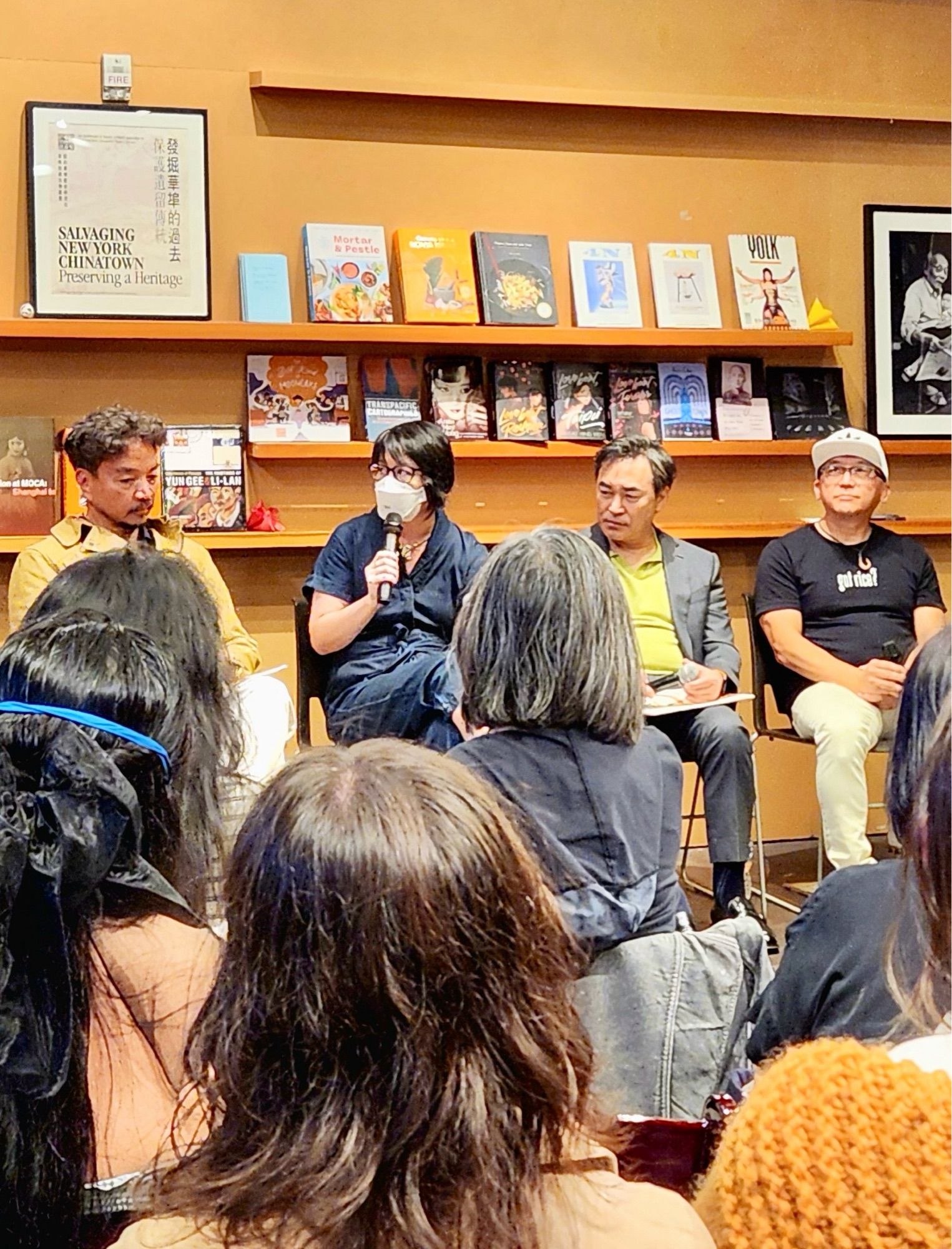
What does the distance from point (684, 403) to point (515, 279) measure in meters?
0.71

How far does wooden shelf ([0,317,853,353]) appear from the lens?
13.2 ft

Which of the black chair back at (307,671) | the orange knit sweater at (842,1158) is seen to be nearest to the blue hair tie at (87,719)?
the orange knit sweater at (842,1158)

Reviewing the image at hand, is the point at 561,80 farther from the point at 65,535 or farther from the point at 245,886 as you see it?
→ the point at 245,886

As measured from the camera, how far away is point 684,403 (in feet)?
15.2

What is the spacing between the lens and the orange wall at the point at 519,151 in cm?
414

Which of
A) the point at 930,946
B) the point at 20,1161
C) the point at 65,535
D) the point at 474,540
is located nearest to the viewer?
the point at 930,946

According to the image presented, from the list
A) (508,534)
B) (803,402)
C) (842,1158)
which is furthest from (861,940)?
(803,402)

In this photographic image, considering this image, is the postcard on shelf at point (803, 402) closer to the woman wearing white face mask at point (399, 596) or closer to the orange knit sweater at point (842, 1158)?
the woman wearing white face mask at point (399, 596)

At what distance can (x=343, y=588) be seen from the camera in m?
3.73

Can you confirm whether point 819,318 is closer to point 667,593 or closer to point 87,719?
point 667,593

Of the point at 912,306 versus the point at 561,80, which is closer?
the point at 561,80

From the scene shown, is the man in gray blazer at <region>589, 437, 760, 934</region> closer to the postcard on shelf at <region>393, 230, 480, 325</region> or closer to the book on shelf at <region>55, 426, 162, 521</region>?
the postcard on shelf at <region>393, 230, 480, 325</region>

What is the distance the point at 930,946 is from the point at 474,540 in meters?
2.78

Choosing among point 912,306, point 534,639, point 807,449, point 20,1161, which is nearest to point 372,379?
point 807,449
